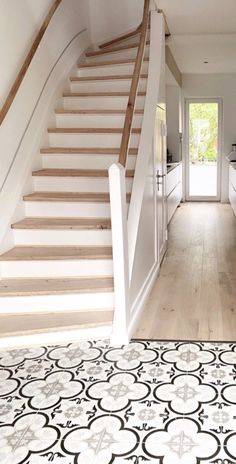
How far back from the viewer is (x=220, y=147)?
8.75 meters

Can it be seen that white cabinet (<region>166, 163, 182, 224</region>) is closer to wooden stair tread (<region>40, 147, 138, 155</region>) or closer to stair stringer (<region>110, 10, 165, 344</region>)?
stair stringer (<region>110, 10, 165, 344</region>)

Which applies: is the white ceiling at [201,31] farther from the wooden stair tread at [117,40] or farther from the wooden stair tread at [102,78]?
the wooden stair tread at [102,78]

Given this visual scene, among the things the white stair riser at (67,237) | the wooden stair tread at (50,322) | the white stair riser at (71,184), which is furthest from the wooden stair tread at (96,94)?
the wooden stair tread at (50,322)

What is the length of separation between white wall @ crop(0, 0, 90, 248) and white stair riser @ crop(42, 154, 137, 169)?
13cm

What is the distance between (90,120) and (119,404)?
286 cm

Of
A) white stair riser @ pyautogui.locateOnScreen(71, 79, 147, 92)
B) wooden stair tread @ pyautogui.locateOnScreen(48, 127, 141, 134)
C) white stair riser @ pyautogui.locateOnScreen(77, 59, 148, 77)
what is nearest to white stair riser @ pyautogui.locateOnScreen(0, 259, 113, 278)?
wooden stair tread @ pyautogui.locateOnScreen(48, 127, 141, 134)

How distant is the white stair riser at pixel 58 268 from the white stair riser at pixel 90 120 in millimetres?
1608

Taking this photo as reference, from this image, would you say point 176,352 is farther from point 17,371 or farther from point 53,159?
point 53,159

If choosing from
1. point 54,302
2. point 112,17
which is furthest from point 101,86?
point 54,302

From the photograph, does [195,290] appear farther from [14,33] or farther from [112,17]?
[112,17]

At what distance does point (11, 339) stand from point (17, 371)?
292 mm

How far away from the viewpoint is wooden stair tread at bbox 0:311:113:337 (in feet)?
8.99

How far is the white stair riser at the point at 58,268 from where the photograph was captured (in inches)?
123

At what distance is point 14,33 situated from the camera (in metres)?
3.45
